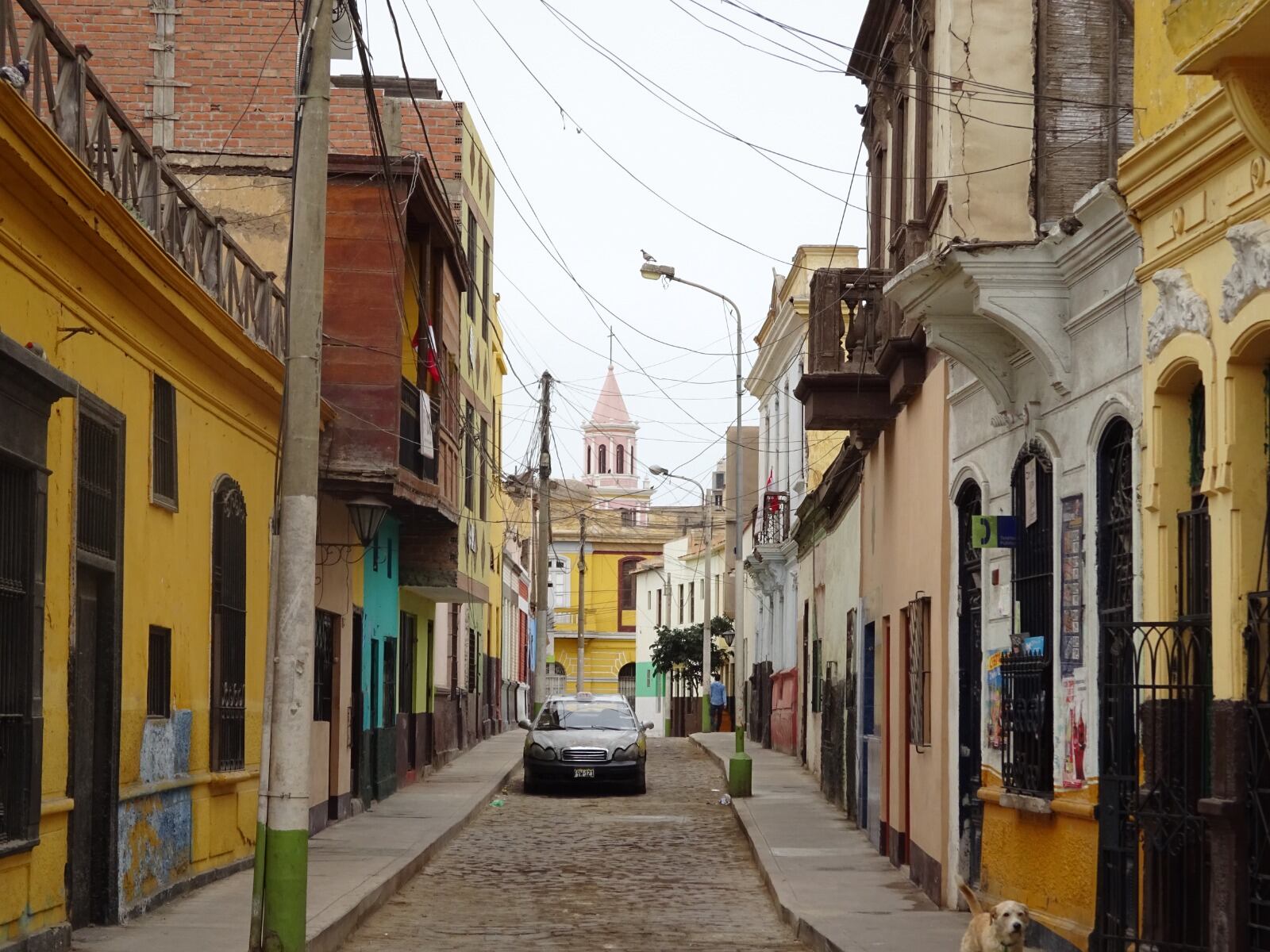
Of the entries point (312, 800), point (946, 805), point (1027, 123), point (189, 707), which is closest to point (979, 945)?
point (946, 805)

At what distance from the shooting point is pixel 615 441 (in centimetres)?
Result: 11381

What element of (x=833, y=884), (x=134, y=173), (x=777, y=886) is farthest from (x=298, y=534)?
(x=833, y=884)

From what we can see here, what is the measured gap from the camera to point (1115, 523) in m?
10.4

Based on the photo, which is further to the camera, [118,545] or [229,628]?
[229,628]

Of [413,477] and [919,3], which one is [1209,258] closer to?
[919,3]

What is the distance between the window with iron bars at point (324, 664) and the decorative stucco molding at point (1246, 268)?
1324 centimetres

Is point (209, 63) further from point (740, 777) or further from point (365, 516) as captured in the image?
point (740, 777)

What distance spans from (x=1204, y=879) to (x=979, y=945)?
1.13 metres

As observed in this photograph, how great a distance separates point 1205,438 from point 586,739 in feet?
61.3

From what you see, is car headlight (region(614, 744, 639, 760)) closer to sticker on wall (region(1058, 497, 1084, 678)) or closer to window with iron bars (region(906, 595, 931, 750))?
window with iron bars (region(906, 595, 931, 750))

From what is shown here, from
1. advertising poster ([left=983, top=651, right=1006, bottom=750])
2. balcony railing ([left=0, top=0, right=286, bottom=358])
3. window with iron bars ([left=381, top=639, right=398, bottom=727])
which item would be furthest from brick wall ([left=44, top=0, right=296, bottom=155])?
advertising poster ([left=983, top=651, right=1006, bottom=750])

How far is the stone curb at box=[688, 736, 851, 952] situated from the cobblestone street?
112 mm

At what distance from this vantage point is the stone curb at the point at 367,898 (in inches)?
470

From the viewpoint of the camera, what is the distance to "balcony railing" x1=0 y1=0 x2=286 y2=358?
10.5 meters
